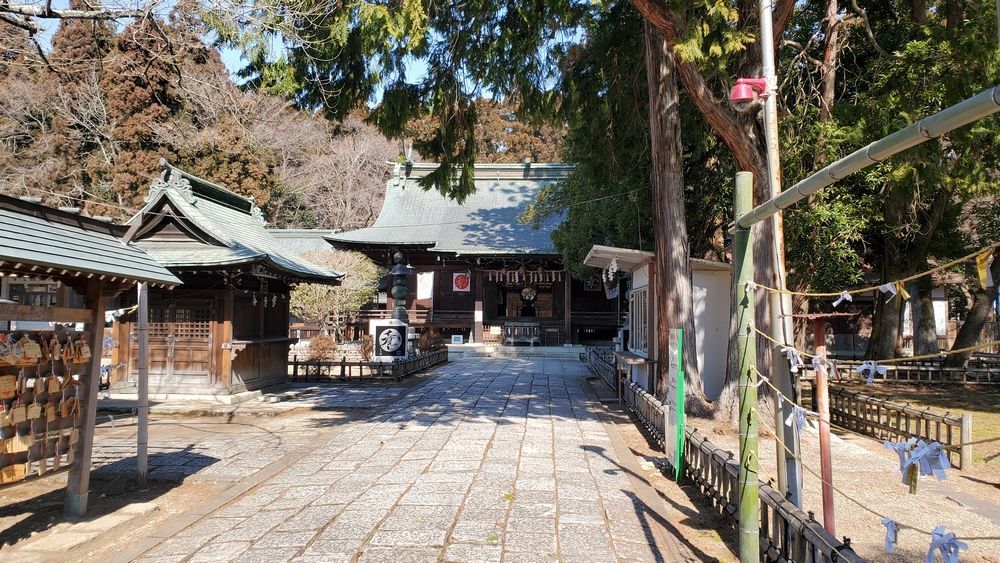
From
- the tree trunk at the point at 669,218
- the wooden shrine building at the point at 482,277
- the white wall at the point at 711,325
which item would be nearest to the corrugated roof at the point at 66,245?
the tree trunk at the point at 669,218

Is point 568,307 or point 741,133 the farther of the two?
point 568,307

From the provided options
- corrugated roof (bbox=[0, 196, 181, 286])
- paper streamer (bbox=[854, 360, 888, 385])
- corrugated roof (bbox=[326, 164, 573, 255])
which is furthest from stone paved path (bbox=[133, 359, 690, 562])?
corrugated roof (bbox=[326, 164, 573, 255])

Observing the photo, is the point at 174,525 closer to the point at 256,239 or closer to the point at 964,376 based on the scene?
the point at 256,239

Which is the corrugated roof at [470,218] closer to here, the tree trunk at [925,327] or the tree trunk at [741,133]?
the tree trunk at [925,327]

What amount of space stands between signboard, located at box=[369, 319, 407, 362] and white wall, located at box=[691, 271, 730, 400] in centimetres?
889

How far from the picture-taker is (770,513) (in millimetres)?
4621

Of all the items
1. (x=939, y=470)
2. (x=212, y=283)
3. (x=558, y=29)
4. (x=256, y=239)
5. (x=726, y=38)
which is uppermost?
(x=558, y=29)

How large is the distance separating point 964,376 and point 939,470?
1712cm

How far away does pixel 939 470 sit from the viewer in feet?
8.59

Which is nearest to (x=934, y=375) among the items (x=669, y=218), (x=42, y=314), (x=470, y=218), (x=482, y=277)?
(x=669, y=218)

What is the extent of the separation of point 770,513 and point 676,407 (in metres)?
2.10

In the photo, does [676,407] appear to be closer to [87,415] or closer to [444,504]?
[444,504]

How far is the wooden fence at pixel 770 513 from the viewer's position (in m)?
3.55

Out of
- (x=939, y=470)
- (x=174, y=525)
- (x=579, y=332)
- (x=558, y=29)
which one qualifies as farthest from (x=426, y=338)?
(x=939, y=470)
